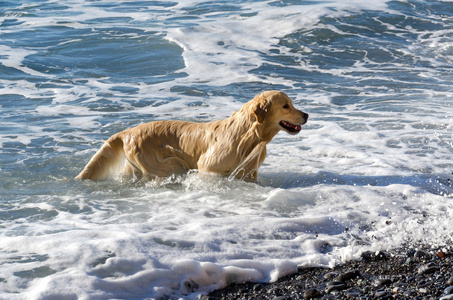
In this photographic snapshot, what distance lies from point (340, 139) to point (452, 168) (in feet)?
6.30

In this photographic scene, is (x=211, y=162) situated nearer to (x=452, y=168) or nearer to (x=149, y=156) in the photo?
(x=149, y=156)

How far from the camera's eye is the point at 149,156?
6.66 m

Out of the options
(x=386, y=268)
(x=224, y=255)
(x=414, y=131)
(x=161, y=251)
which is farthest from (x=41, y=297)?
(x=414, y=131)

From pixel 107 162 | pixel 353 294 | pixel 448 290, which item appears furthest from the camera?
pixel 107 162

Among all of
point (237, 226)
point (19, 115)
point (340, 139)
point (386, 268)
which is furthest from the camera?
point (19, 115)

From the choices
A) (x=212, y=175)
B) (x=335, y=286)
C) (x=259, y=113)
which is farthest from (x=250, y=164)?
(x=335, y=286)

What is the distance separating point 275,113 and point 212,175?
0.97 metres

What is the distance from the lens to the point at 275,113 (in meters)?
6.27

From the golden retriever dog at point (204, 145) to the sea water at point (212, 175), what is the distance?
0.16m

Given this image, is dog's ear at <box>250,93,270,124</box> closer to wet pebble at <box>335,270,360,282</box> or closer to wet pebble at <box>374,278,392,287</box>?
wet pebble at <box>335,270,360,282</box>

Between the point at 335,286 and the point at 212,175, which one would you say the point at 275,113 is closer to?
the point at 212,175

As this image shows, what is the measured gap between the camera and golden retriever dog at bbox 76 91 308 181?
630cm

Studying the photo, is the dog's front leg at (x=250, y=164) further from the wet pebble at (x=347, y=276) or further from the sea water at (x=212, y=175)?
the wet pebble at (x=347, y=276)

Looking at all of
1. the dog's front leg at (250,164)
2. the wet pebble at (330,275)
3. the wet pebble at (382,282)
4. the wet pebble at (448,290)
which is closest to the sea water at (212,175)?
the dog's front leg at (250,164)
